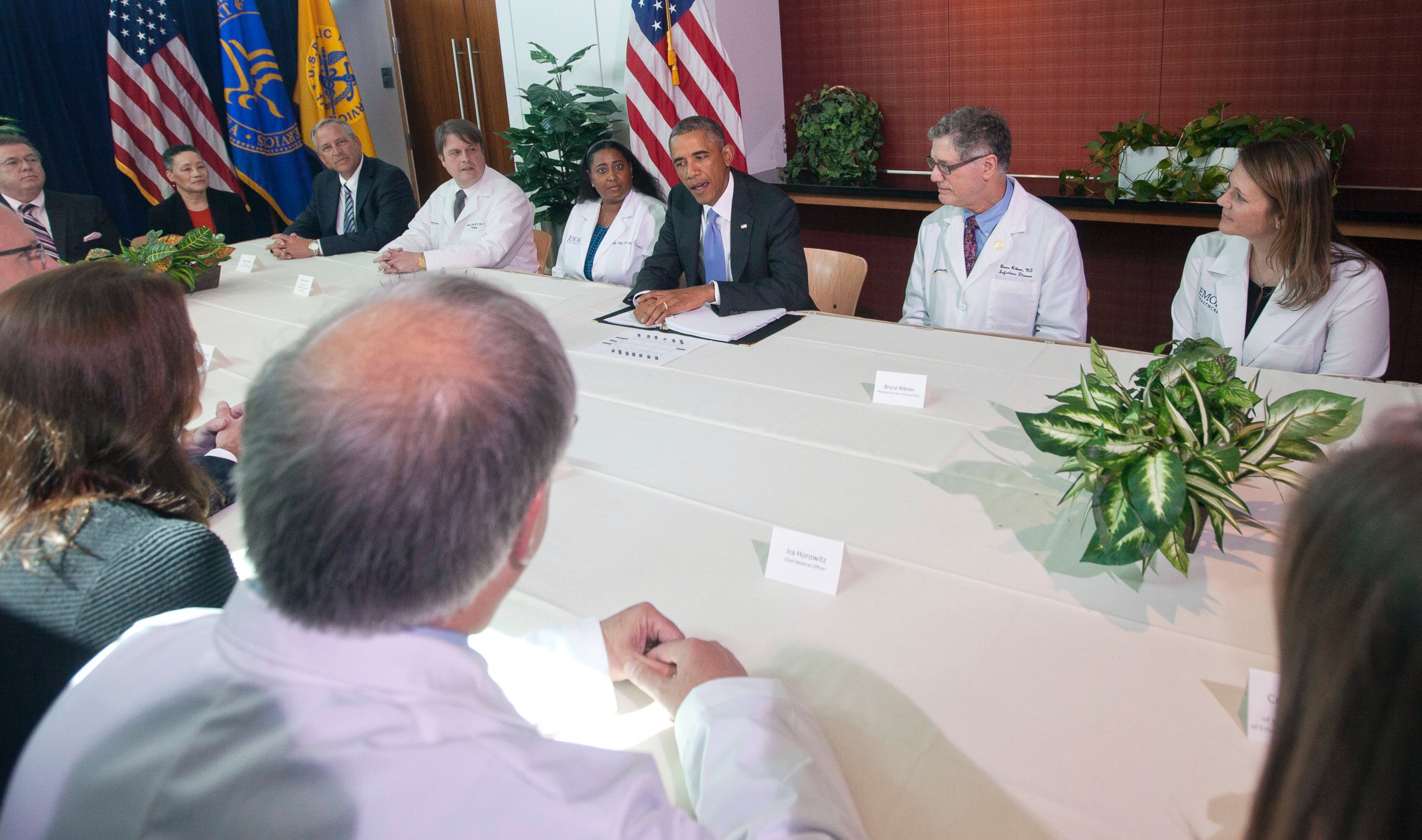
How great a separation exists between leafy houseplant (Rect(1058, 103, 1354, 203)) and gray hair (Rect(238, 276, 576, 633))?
3.52 meters

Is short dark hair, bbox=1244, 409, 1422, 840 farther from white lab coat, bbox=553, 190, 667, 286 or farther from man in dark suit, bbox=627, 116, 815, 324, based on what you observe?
white lab coat, bbox=553, 190, 667, 286

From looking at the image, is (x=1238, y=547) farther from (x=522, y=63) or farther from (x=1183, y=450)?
(x=522, y=63)

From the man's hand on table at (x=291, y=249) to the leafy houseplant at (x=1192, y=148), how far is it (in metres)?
3.32

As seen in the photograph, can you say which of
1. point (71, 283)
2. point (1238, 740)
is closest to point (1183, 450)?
point (1238, 740)

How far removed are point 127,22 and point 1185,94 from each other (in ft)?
19.2

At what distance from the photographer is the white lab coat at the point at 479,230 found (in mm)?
3654

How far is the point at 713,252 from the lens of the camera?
3.07m

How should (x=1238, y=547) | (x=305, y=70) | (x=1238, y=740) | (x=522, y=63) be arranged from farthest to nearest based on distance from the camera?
(x=305, y=70), (x=522, y=63), (x=1238, y=547), (x=1238, y=740)

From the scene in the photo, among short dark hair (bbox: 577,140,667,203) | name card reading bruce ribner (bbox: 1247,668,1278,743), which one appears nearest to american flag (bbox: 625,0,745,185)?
short dark hair (bbox: 577,140,667,203)

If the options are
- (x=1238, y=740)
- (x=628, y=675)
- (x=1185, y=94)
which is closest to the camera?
(x=1238, y=740)

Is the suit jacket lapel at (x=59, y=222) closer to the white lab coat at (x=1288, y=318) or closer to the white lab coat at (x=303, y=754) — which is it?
the white lab coat at (x=303, y=754)

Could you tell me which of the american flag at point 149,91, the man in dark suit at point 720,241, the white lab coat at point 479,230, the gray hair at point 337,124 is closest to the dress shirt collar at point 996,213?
the man in dark suit at point 720,241

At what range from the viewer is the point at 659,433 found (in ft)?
5.85

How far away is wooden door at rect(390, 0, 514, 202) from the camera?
563cm
